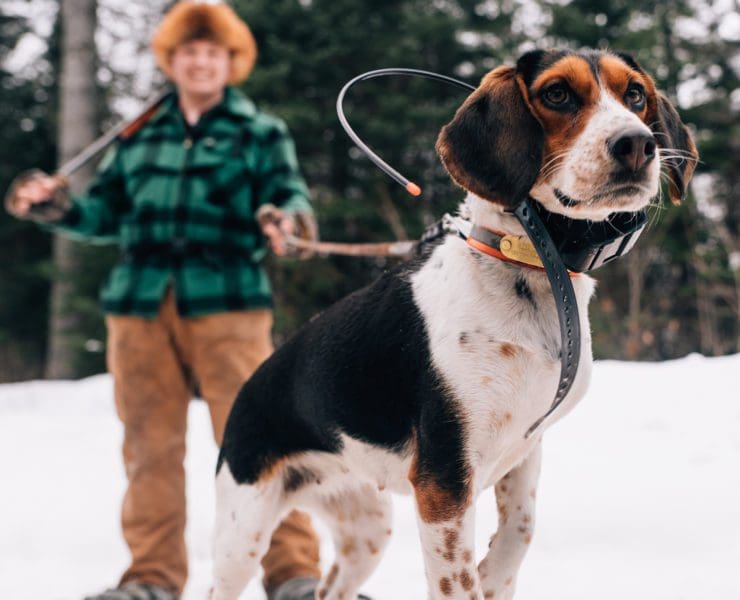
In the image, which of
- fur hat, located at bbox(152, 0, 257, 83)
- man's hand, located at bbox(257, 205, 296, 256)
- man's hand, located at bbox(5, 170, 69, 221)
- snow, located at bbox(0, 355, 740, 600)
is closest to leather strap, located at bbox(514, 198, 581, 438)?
snow, located at bbox(0, 355, 740, 600)

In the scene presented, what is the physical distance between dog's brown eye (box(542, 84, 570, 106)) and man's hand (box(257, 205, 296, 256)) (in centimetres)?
142

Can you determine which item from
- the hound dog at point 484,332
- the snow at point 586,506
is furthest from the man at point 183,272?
the hound dog at point 484,332

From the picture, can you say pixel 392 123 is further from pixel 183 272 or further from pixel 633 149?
pixel 633 149

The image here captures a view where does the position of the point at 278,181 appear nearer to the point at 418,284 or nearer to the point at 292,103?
the point at 418,284

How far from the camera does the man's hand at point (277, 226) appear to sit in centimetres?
273

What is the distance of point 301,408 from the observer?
202 cm

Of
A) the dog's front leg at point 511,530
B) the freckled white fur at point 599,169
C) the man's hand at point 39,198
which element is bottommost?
the dog's front leg at point 511,530

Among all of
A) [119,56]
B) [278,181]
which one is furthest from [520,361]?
[119,56]

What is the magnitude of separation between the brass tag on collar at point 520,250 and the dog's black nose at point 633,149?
0.93 feet

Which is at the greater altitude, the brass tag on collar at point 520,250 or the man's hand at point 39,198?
the brass tag on collar at point 520,250

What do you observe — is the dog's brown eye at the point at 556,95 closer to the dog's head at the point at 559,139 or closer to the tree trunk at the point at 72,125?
the dog's head at the point at 559,139

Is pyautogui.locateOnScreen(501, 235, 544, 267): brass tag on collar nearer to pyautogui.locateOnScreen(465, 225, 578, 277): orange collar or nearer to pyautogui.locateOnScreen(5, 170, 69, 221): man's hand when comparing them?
pyautogui.locateOnScreen(465, 225, 578, 277): orange collar

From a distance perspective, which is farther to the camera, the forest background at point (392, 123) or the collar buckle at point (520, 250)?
the forest background at point (392, 123)

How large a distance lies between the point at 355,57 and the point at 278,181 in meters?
8.76
